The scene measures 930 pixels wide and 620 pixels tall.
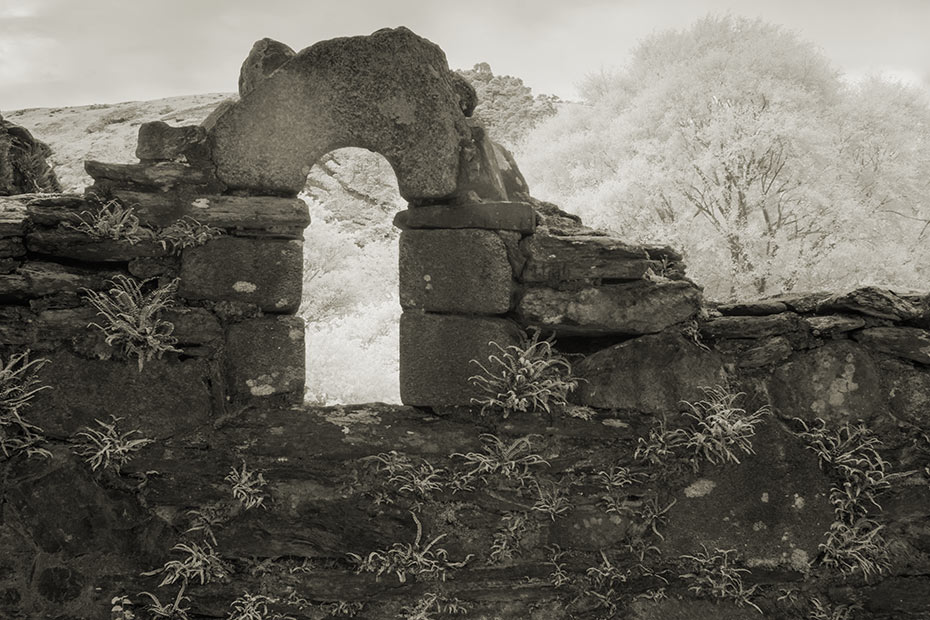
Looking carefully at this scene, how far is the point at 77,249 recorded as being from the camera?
4.05m

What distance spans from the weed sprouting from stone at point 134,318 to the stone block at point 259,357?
0.35 meters

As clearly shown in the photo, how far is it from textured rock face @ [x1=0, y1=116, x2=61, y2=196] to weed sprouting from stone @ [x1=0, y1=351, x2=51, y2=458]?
5.94 feet

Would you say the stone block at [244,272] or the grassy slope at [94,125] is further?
the grassy slope at [94,125]

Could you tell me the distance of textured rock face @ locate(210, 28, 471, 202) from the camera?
4211 mm

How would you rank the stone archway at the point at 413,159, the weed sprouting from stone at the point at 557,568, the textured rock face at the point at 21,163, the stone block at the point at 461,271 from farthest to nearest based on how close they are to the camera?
the textured rock face at the point at 21,163 → the stone block at the point at 461,271 → the stone archway at the point at 413,159 → the weed sprouting from stone at the point at 557,568

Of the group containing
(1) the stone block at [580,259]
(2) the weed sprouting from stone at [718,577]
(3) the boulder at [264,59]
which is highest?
(3) the boulder at [264,59]

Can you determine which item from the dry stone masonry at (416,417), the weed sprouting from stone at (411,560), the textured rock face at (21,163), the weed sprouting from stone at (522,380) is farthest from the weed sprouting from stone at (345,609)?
the textured rock face at (21,163)

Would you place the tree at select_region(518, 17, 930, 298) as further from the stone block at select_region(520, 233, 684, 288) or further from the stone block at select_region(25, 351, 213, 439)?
the stone block at select_region(25, 351, 213, 439)

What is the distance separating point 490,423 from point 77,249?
272cm

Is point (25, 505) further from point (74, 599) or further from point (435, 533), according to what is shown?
point (435, 533)

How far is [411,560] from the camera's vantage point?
13.4 feet

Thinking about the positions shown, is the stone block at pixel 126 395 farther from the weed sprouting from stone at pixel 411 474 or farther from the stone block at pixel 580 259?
the stone block at pixel 580 259

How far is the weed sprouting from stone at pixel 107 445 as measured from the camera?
394cm

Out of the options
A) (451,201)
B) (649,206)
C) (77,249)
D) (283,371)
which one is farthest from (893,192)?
(77,249)
